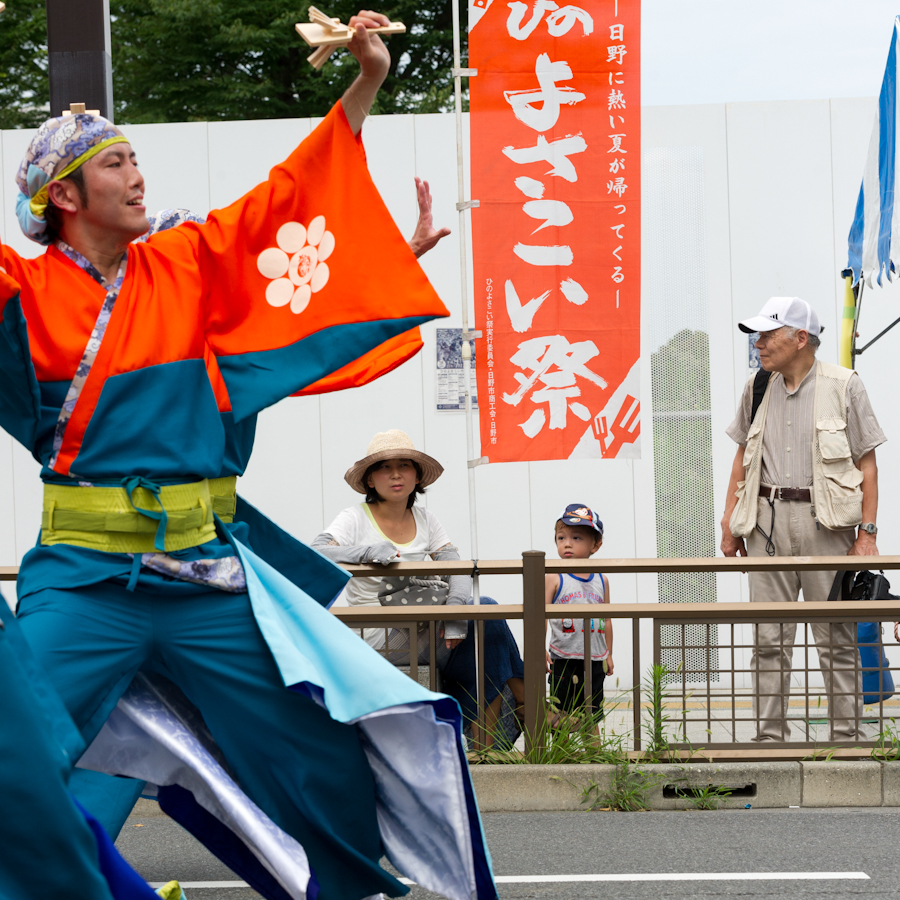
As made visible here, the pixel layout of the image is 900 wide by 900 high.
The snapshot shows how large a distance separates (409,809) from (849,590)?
343cm

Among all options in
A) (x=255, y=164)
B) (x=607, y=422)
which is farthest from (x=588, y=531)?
(x=255, y=164)

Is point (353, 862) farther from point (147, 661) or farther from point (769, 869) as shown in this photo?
point (769, 869)

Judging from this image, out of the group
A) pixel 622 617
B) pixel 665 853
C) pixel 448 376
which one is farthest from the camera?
pixel 448 376

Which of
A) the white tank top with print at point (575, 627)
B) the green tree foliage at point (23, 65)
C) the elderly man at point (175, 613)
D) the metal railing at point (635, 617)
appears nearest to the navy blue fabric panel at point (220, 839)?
the elderly man at point (175, 613)

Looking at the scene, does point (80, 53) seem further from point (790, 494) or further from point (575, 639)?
point (790, 494)

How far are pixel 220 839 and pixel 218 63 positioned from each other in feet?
48.5

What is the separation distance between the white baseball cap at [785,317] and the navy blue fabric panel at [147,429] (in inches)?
137

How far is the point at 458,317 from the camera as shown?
7.23 meters

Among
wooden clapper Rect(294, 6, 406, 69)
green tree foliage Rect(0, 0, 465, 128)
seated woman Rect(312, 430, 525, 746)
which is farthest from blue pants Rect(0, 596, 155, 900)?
green tree foliage Rect(0, 0, 465, 128)

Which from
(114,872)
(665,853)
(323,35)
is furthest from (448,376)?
→ (114,872)

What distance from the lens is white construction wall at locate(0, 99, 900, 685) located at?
706cm

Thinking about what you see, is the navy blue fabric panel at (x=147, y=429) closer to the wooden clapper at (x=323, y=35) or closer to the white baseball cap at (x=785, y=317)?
the wooden clapper at (x=323, y=35)

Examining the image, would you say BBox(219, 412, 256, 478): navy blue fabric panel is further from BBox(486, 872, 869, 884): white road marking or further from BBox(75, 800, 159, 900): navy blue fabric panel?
BBox(486, 872, 869, 884): white road marking

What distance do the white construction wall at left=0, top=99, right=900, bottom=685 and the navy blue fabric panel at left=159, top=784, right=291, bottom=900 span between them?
4.28 metres
